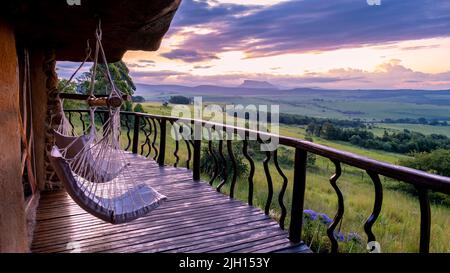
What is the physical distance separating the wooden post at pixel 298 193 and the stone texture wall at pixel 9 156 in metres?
1.74

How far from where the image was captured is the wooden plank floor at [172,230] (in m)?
2.20

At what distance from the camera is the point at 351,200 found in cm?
741

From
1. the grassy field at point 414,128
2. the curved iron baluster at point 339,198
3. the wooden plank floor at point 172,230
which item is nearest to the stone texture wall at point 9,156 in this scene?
the wooden plank floor at point 172,230

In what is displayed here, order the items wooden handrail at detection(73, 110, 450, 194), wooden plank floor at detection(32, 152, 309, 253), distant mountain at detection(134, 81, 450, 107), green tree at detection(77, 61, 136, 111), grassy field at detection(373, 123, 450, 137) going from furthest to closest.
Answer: grassy field at detection(373, 123, 450, 137) → distant mountain at detection(134, 81, 450, 107) → green tree at detection(77, 61, 136, 111) → wooden plank floor at detection(32, 152, 309, 253) → wooden handrail at detection(73, 110, 450, 194)

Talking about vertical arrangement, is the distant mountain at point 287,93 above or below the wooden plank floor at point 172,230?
above

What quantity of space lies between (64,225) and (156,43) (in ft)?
5.43

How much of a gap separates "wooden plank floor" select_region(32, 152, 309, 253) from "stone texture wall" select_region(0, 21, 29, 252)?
69cm

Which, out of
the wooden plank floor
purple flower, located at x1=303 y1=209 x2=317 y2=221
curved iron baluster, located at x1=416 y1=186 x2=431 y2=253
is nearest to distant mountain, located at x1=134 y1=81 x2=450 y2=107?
purple flower, located at x1=303 y1=209 x2=317 y2=221

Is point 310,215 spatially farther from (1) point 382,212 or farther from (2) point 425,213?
(1) point 382,212

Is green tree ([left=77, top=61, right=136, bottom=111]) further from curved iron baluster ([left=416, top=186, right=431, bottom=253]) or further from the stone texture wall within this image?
curved iron baluster ([left=416, top=186, right=431, bottom=253])

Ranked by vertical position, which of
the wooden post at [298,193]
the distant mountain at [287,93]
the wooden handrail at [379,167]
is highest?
the distant mountain at [287,93]

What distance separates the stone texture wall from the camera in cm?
138

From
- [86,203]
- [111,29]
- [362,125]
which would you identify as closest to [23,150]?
[86,203]

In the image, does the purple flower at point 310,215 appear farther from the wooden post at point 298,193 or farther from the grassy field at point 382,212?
the wooden post at point 298,193
